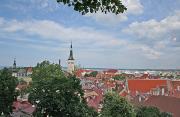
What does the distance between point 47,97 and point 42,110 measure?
154 cm

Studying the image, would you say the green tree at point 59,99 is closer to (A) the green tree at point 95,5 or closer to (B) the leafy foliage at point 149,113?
(B) the leafy foliage at point 149,113

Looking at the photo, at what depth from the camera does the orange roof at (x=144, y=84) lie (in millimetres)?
105188

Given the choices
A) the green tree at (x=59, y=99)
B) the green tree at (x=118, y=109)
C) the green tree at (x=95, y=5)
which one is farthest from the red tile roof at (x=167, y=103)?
the green tree at (x=95, y=5)

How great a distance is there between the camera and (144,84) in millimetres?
107625

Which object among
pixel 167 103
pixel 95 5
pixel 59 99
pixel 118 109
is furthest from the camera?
pixel 167 103

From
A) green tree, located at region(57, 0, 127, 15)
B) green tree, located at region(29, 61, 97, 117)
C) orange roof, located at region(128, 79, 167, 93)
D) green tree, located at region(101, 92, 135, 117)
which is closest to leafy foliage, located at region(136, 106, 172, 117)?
green tree, located at region(101, 92, 135, 117)

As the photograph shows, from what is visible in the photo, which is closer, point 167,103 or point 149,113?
point 149,113

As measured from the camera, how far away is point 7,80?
4669 centimetres

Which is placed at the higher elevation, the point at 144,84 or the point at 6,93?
the point at 6,93

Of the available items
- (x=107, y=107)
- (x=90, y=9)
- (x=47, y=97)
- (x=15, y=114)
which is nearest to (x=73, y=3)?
(x=90, y=9)

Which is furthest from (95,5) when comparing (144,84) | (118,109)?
(144,84)

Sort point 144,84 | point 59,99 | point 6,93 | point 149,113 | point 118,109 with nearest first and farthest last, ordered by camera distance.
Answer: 1. point 59,99
2. point 6,93
3. point 149,113
4. point 118,109
5. point 144,84

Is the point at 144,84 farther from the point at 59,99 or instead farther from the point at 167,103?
the point at 59,99

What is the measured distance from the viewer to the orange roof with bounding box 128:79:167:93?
105188 mm
